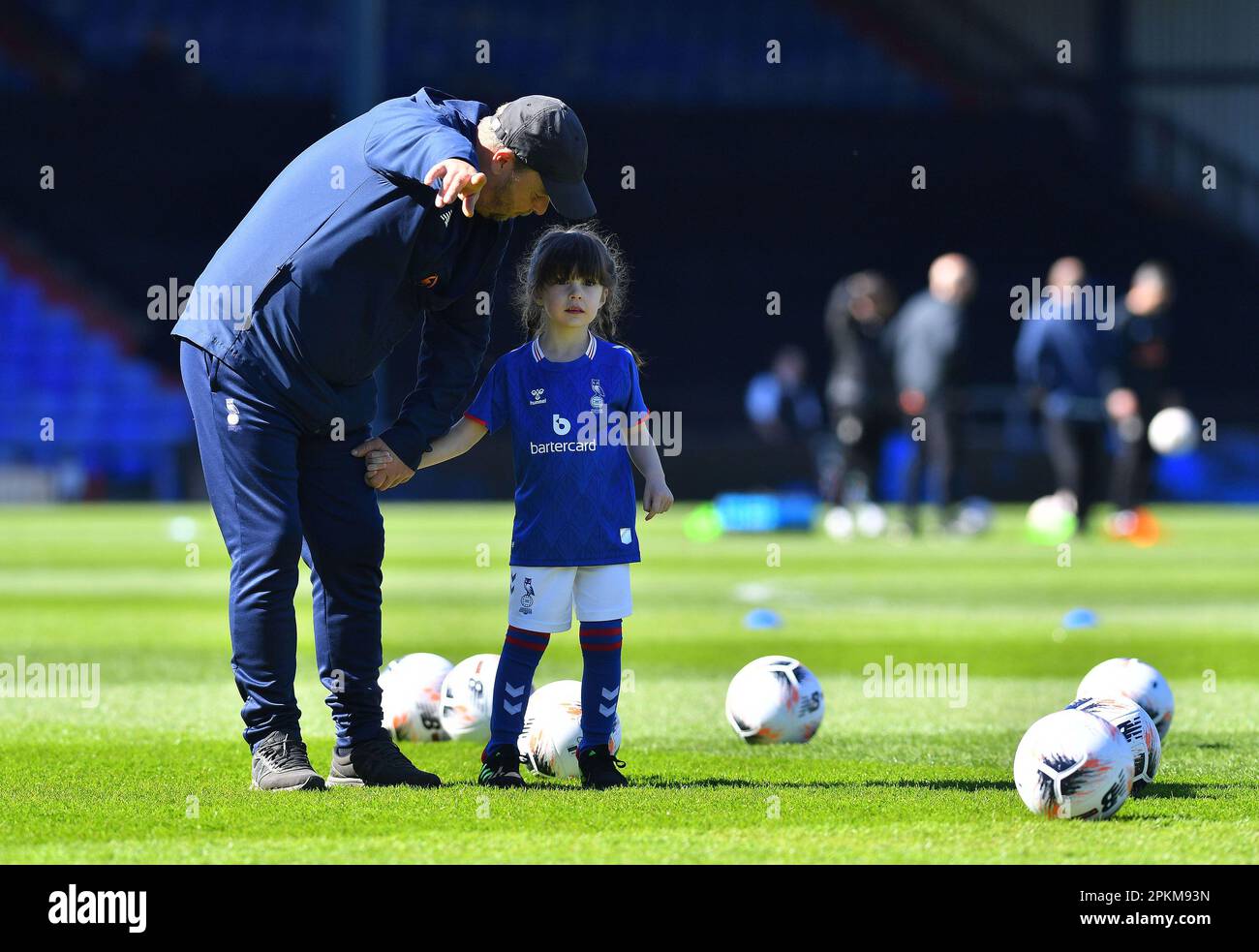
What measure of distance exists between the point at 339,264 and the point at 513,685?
139 cm

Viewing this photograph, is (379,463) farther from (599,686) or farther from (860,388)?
(860,388)

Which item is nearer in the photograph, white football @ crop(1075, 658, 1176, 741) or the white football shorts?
the white football shorts

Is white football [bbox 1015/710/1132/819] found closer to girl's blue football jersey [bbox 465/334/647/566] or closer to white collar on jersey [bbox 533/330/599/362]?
girl's blue football jersey [bbox 465/334/647/566]

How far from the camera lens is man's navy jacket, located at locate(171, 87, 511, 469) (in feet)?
19.2

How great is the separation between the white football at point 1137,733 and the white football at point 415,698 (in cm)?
229

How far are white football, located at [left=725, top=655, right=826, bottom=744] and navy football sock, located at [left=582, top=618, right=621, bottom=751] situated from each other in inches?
41.3

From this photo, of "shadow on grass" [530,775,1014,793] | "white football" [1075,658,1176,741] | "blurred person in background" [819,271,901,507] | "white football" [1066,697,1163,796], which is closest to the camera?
"white football" [1066,697,1163,796]

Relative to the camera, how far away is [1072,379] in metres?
19.3

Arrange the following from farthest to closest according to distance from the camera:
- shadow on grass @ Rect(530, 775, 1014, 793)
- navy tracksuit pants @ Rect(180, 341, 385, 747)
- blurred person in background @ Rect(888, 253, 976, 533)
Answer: blurred person in background @ Rect(888, 253, 976, 533), shadow on grass @ Rect(530, 775, 1014, 793), navy tracksuit pants @ Rect(180, 341, 385, 747)

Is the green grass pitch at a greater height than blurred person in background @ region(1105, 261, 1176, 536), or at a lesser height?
lesser

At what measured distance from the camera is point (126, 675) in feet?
31.1

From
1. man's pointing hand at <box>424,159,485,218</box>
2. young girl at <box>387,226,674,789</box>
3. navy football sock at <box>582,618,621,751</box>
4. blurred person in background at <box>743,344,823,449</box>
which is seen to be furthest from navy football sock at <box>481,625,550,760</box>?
blurred person in background at <box>743,344,823,449</box>

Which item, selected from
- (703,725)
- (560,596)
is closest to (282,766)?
(560,596)
